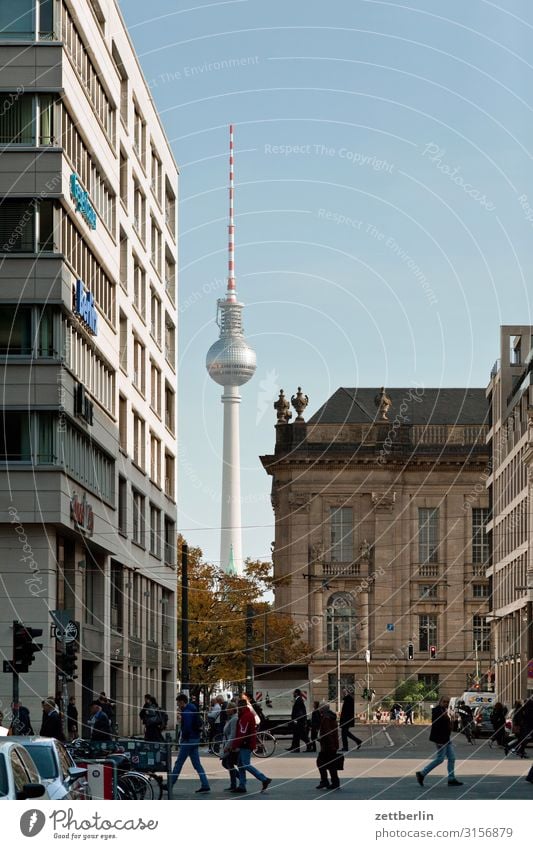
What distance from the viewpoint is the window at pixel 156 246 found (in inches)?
3223

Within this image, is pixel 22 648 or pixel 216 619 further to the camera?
pixel 216 619

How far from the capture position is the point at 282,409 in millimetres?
141250

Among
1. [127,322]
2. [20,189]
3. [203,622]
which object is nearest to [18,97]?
[20,189]

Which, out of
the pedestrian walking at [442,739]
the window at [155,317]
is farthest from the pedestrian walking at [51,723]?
the window at [155,317]

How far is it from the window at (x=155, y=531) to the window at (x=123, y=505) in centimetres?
841

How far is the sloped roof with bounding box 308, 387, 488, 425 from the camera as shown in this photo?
139 meters

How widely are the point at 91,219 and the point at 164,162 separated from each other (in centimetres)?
2747

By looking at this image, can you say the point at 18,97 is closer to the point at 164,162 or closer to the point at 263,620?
the point at 164,162

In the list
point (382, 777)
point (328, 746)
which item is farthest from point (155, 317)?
point (328, 746)

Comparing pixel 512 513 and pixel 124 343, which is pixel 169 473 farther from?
pixel 512 513

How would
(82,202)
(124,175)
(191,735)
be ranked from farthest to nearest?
(124,175), (82,202), (191,735)

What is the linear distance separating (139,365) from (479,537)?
208 ft

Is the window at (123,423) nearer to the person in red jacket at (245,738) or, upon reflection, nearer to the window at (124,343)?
the window at (124,343)

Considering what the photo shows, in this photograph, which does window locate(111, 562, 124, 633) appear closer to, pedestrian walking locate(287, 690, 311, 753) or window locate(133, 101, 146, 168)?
pedestrian walking locate(287, 690, 311, 753)
